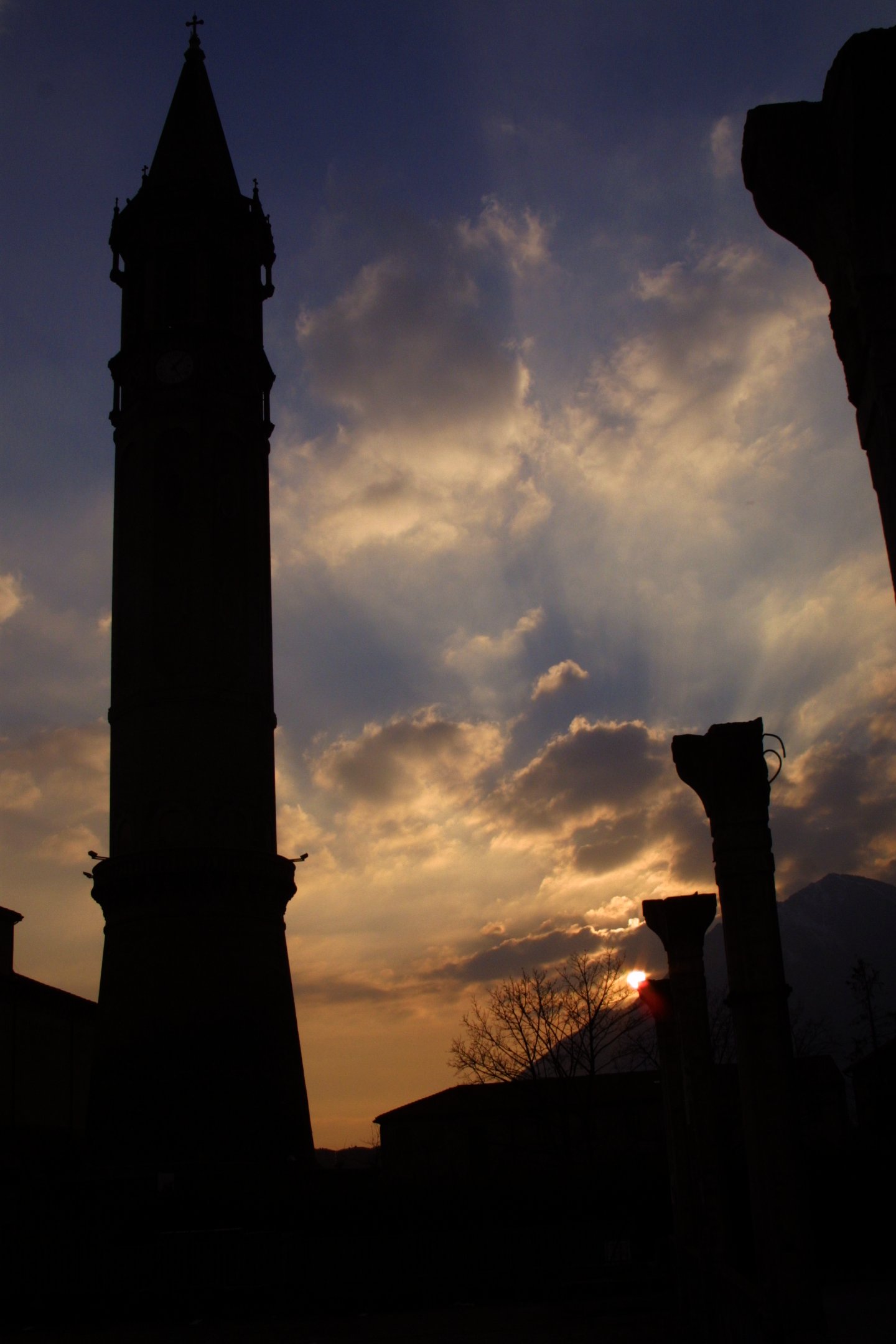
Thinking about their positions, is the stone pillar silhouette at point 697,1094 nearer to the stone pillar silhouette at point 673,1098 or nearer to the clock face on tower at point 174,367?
the stone pillar silhouette at point 673,1098

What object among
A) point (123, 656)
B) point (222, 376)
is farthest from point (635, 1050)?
point (222, 376)

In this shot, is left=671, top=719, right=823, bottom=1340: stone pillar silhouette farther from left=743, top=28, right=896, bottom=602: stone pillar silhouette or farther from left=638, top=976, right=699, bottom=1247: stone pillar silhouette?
left=638, top=976, right=699, bottom=1247: stone pillar silhouette

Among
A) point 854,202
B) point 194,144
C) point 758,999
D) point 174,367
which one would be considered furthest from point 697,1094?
point 194,144

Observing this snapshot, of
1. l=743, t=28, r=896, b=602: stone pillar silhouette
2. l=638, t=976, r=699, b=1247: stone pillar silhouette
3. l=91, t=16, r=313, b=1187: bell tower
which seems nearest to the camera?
l=743, t=28, r=896, b=602: stone pillar silhouette

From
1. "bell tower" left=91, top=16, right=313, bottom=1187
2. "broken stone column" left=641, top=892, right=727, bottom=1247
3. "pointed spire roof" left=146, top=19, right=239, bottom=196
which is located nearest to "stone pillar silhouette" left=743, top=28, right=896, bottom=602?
"broken stone column" left=641, top=892, right=727, bottom=1247

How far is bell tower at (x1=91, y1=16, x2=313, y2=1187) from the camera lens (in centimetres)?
3350

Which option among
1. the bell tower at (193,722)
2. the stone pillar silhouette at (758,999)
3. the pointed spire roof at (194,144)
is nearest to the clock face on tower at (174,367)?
the bell tower at (193,722)

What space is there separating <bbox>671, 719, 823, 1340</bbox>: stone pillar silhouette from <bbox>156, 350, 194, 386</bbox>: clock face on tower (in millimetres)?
31720

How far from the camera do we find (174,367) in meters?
39.5

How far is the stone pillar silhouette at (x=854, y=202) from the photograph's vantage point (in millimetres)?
5691

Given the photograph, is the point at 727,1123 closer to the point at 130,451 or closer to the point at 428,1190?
the point at 428,1190

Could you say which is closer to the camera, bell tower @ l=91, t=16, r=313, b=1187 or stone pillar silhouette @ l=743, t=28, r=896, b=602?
stone pillar silhouette @ l=743, t=28, r=896, b=602

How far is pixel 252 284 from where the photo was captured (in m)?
42.4

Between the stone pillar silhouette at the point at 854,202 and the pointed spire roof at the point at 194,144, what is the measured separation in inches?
1530
